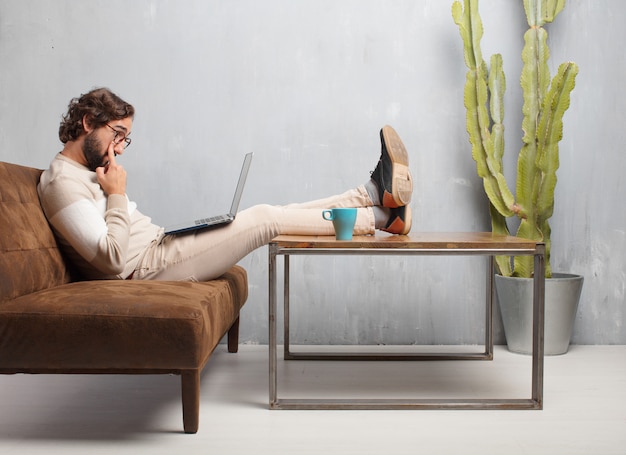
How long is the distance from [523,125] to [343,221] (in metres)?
1.24

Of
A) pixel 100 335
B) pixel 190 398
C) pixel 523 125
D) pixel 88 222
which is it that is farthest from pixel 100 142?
pixel 523 125

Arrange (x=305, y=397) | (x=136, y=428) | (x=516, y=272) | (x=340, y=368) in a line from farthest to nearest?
(x=516, y=272) → (x=340, y=368) → (x=305, y=397) → (x=136, y=428)

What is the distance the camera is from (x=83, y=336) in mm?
1663

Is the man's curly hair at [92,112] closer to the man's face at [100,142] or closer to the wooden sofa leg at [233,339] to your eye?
the man's face at [100,142]

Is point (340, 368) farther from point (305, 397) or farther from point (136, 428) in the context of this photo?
point (136, 428)

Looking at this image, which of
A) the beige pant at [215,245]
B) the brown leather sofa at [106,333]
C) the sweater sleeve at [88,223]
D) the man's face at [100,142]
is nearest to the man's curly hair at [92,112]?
the man's face at [100,142]

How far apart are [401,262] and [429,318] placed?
29cm

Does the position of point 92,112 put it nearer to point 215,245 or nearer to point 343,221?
point 215,245

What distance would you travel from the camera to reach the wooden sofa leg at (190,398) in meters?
1.72

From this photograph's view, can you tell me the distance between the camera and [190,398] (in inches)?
68.7

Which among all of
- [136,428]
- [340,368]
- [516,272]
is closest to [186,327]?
[136,428]

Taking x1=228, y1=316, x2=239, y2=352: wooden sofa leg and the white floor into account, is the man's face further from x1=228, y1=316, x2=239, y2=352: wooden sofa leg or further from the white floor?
x1=228, y1=316, x2=239, y2=352: wooden sofa leg

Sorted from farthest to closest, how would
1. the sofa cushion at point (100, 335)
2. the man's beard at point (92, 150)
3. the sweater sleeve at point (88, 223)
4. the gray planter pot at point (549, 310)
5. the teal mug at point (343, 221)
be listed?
1. the gray planter pot at point (549, 310)
2. the man's beard at point (92, 150)
3. the teal mug at point (343, 221)
4. the sweater sleeve at point (88, 223)
5. the sofa cushion at point (100, 335)

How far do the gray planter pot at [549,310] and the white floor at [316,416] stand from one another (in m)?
0.19
